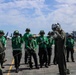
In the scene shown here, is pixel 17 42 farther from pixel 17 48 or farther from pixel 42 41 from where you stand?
pixel 42 41

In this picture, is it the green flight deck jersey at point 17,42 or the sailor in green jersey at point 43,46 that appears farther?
the sailor in green jersey at point 43,46

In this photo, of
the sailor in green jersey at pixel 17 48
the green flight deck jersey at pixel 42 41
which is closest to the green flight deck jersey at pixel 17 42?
the sailor in green jersey at pixel 17 48

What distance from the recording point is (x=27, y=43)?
18.7m

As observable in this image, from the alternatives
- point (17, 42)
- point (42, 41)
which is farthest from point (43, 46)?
point (17, 42)

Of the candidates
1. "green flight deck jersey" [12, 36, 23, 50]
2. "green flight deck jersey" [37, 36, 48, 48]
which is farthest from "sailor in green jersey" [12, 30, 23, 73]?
"green flight deck jersey" [37, 36, 48, 48]

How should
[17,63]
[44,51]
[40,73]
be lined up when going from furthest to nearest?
[44,51] → [17,63] → [40,73]

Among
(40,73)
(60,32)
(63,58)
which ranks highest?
(60,32)

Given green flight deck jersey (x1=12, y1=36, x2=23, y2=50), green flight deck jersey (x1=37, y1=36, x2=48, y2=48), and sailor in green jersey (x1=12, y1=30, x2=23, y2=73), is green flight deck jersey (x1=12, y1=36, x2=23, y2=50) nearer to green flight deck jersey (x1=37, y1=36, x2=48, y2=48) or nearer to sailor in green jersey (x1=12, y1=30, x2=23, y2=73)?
sailor in green jersey (x1=12, y1=30, x2=23, y2=73)

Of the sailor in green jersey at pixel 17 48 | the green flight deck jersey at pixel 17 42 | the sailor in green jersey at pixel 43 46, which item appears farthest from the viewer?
the sailor in green jersey at pixel 43 46

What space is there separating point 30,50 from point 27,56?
1.70m

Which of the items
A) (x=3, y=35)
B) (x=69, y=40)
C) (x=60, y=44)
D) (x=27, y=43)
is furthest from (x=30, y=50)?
(x=60, y=44)

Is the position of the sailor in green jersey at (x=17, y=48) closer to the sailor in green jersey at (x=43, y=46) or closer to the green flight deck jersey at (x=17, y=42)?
the green flight deck jersey at (x=17, y=42)

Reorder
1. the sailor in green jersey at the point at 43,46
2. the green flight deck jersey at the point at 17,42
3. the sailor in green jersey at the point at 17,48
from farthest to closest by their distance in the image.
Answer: the sailor in green jersey at the point at 43,46, the green flight deck jersey at the point at 17,42, the sailor in green jersey at the point at 17,48

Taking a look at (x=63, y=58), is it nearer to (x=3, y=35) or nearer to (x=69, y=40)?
(x=3, y=35)
